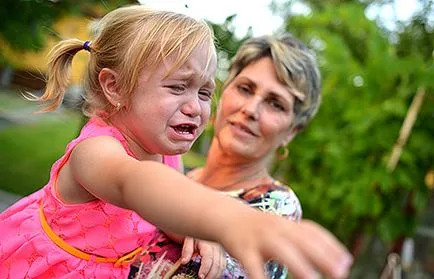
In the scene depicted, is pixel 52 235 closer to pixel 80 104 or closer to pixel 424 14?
pixel 80 104

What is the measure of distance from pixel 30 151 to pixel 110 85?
11808 millimetres

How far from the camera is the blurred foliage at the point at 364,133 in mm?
4105

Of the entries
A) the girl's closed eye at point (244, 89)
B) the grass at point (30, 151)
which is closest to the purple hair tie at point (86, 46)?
the girl's closed eye at point (244, 89)

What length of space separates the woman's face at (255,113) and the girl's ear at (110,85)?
2.71ft

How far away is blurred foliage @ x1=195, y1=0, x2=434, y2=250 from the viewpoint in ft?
13.5

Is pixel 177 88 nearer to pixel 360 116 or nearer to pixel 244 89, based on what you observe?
pixel 244 89

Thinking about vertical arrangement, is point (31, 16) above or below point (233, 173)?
below

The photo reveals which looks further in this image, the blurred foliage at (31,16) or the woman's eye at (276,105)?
the blurred foliage at (31,16)

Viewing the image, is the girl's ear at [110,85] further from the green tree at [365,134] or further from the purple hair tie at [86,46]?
the green tree at [365,134]

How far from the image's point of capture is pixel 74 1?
494 cm

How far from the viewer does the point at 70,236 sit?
1362mm

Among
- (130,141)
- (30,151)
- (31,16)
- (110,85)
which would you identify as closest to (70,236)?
(130,141)

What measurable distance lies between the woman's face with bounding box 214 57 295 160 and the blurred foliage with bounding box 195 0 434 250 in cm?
176

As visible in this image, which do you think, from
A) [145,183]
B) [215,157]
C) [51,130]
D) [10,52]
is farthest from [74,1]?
[51,130]
